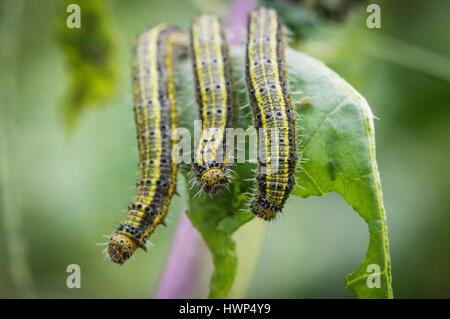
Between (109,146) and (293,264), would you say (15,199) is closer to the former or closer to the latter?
(109,146)

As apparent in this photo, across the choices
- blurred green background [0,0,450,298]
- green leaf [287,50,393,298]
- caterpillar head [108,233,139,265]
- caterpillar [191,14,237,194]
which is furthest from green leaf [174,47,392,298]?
blurred green background [0,0,450,298]

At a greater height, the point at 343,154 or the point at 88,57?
the point at 88,57

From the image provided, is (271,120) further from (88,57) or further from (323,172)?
(88,57)

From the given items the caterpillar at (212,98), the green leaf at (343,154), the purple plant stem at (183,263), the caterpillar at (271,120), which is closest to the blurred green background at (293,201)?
the purple plant stem at (183,263)

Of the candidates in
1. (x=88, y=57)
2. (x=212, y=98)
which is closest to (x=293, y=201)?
(x=212, y=98)

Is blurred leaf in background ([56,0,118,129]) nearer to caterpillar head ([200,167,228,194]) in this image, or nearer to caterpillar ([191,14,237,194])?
caterpillar ([191,14,237,194])

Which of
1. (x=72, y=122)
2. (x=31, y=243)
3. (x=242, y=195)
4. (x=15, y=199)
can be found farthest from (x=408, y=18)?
(x=31, y=243)

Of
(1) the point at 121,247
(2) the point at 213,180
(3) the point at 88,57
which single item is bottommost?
(1) the point at 121,247
